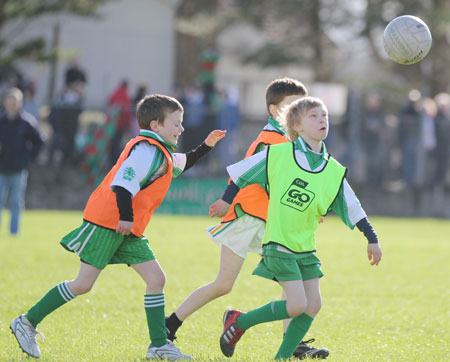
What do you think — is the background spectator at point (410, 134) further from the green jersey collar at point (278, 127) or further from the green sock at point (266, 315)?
the green sock at point (266, 315)

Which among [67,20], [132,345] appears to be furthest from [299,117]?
[67,20]

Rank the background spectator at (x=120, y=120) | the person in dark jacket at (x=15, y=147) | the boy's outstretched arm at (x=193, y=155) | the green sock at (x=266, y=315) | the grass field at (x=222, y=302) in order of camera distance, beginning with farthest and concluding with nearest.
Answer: the background spectator at (x=120, y=120)
the person in dark jacket at (x=15, y=147)
the boy's outstretched arm at (x=193, y=155)
the grass field at (x=222, y=302)
the green sock at (x=266, y=315)

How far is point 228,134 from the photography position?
17.4 meters

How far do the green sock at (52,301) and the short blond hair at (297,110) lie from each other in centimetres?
174

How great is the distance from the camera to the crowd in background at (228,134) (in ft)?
57.5

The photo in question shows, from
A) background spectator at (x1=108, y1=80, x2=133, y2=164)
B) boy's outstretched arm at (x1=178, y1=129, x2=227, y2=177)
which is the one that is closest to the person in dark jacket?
background spectator at (x1=108, y1=80, x2=133, y2=164)

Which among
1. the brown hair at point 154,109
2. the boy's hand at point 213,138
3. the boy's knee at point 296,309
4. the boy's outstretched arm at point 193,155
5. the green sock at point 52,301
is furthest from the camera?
the boy's hand at point 213,138

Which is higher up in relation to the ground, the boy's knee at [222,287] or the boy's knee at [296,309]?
the boy's knee at [296,309]

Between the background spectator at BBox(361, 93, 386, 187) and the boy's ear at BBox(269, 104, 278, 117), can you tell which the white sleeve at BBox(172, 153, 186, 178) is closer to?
the boy's ear at BBox(269, 104, 278, 117)

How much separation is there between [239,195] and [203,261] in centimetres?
490

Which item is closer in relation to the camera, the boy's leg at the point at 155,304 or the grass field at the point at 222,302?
the boy's leg at the point at 155,304

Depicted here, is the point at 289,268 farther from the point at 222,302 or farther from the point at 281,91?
the point at 222,302

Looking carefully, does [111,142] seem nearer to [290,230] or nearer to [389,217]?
[389,217]

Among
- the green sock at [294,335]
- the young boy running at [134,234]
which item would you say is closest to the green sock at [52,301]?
the young boy running at [134,234]
